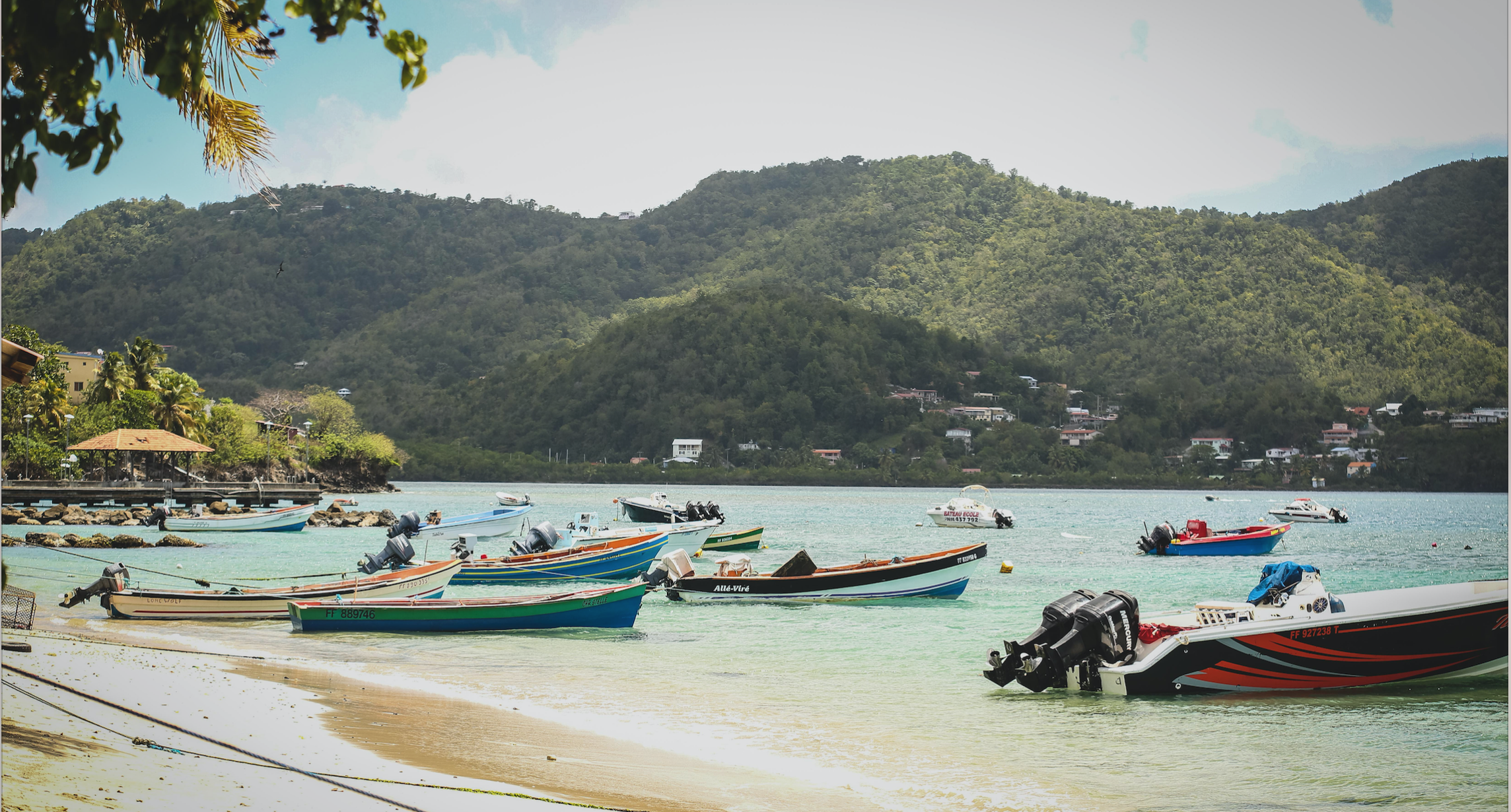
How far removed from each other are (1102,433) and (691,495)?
46813 millimetres

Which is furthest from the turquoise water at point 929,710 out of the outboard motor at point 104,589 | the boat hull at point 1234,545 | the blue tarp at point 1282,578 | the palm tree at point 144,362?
the palm tree at point 144,362

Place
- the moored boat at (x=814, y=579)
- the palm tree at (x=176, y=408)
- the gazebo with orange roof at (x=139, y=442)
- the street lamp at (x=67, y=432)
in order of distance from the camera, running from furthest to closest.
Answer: the palm tree at (x=176, y=408) → the street lamp at (x=67, y=432) → the gazebo with orange roof at (x=139, y=442) → the moored boat at (x=814, y=579)

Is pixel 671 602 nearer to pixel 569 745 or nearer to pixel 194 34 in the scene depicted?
pixel 569 745

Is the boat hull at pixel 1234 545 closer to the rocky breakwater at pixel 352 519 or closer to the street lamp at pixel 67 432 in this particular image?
the rocky breakwater at pixel 352 519

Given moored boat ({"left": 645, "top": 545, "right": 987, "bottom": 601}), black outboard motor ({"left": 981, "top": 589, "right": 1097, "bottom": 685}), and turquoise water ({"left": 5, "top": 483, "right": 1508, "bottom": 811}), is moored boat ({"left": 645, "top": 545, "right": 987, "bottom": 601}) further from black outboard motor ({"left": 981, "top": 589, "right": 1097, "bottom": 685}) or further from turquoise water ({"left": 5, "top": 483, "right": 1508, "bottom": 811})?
black outboard motor ({"left": 981, "top": 589, "right": 1097, "bottom": 685})

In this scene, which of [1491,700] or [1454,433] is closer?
[1491,700]

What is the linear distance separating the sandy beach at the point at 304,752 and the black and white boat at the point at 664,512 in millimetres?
20276

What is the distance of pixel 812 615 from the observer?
17625mm

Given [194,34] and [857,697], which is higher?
[194,34]

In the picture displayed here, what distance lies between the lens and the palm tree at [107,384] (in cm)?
5238

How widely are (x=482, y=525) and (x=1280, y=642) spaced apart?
2899 centimetres

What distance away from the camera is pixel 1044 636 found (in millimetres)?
10102

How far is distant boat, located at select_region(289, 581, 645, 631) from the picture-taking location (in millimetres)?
13742

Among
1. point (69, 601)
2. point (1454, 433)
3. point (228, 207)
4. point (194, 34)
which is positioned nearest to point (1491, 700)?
point (194, 34)
